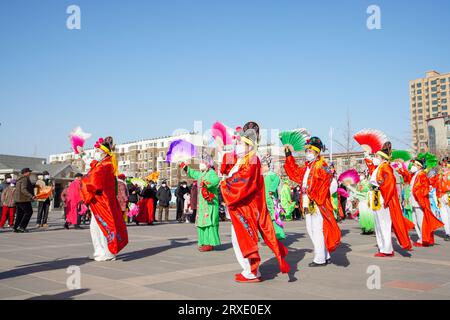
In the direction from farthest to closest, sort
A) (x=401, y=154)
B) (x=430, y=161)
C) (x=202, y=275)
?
(x=430, y=161) < (x=401, y=154) < (x=202, y=275)

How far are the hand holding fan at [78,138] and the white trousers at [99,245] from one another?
1.91 metres

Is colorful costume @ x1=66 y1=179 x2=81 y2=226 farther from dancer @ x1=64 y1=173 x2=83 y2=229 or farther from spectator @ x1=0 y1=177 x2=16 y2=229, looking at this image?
spectator @ x1=0 y1=177 x2=16 y2=229

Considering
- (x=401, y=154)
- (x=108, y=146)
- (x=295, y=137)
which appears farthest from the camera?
(x=401, y=154)

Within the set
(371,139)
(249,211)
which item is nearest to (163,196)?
(371,139)

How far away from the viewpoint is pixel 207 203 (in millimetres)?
8820

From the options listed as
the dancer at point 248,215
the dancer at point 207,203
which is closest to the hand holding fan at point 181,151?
the dancer at point 207,203

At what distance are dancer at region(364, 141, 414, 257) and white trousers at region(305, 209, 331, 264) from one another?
166 centimetres

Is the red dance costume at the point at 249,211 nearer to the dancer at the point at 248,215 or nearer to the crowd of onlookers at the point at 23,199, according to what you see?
the dancer at the point at 248,215

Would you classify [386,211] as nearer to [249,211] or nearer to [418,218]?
[418,218]

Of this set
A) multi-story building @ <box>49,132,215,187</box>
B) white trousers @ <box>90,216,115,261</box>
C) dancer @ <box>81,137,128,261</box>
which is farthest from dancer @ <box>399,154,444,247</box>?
multi-story building @ <box>49,132,215,187</box>

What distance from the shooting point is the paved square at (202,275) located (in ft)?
15.1

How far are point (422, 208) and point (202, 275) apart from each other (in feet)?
21.4

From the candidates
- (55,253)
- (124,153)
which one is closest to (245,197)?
(55,253)
